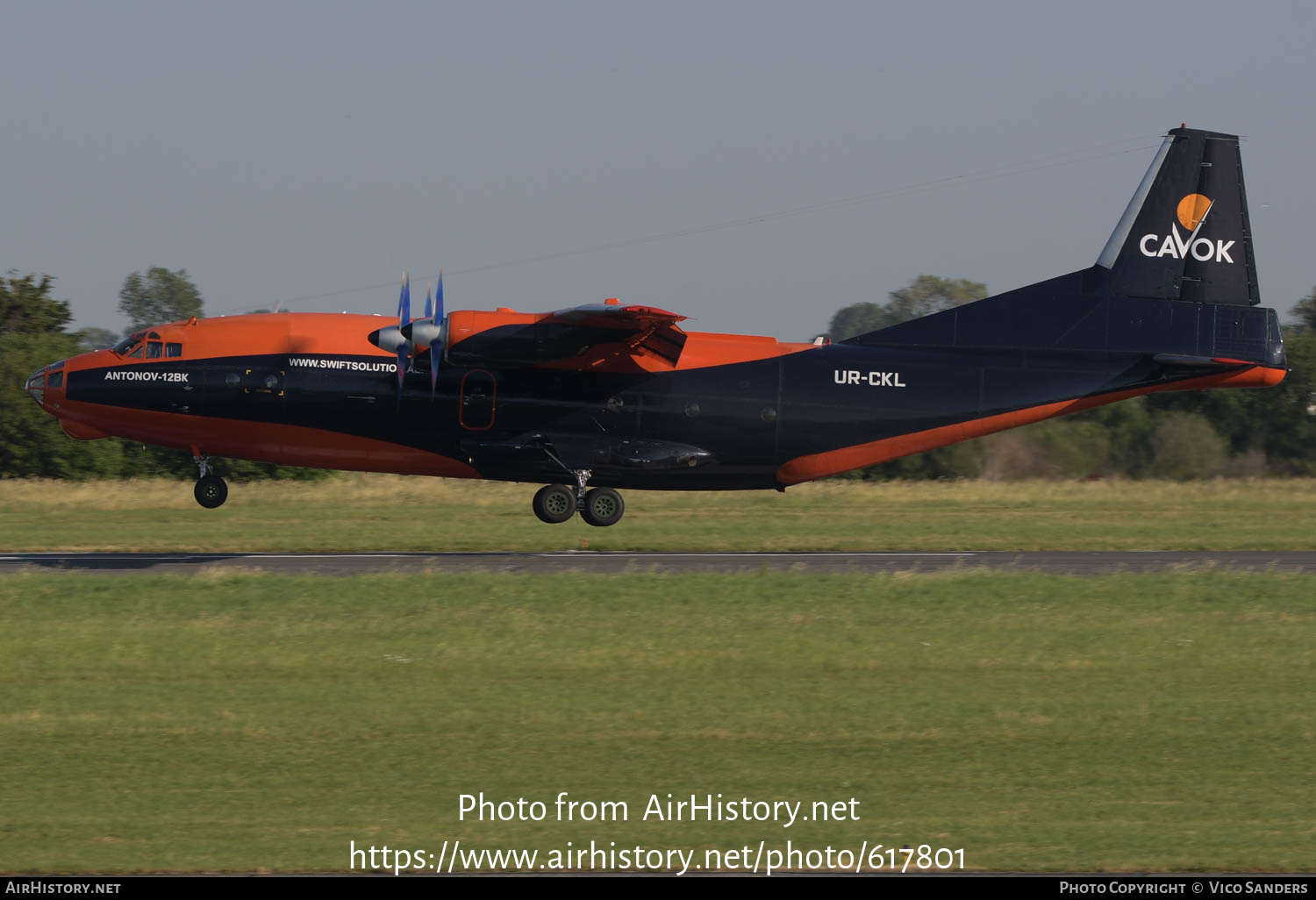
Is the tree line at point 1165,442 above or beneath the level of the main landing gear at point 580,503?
above

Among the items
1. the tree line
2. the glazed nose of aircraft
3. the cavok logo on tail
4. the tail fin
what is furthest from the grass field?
the cavok logo on tail

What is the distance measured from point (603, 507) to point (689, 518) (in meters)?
8.65

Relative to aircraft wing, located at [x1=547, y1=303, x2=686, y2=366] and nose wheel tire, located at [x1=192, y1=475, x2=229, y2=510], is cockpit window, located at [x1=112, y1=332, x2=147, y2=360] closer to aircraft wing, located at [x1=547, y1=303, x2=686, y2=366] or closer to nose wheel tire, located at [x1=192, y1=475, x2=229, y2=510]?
nose wheel tire, located at [x1=192, y1=475, x2=229, y2=510]

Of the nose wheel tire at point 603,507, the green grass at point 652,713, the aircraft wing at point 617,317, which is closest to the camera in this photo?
the green grass at point 652,713

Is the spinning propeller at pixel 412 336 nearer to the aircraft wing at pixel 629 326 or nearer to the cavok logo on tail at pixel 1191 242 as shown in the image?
the aircraft wing at pixel 629 326

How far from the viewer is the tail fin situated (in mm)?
27844

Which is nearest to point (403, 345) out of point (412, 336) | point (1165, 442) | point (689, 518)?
point (412, 336)

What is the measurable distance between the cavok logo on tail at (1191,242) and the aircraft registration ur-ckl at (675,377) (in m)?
0.04

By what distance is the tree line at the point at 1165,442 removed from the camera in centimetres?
4653

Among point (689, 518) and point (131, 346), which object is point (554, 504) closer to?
point (131, 346)

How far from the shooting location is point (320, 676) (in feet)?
53.7

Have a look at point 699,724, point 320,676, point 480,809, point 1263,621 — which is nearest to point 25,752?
point 320,676

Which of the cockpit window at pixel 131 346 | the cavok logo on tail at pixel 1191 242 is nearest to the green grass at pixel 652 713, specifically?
the cockpit window at pixel 131 346
